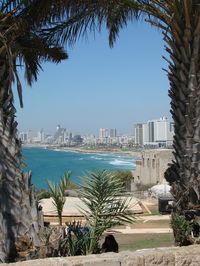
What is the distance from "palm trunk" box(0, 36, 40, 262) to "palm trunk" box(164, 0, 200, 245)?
2.00 m

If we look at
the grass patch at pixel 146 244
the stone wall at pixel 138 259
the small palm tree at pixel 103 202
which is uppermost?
the small palm tree at pixel 103 202

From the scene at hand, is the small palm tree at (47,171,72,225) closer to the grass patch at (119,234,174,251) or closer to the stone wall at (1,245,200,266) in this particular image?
the stone wall at (1,245,200,266)

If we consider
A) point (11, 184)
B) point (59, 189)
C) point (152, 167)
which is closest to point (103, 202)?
point (59, 189)

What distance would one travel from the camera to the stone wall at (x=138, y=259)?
4.34m

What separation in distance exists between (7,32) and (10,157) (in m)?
1.71

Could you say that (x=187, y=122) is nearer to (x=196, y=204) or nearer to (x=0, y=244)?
→ (x=196, y=204)

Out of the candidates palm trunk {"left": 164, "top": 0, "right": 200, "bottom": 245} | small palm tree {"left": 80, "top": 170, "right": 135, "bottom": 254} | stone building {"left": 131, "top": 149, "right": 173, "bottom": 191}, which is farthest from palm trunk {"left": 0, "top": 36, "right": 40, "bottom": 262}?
stone building {"left": 131, "top": 149, "right": 173, "bottom": 191}

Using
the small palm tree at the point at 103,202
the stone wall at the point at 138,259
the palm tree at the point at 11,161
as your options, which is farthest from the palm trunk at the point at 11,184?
the stone wall at the point at 138,259

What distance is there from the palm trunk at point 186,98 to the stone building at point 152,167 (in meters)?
28.2

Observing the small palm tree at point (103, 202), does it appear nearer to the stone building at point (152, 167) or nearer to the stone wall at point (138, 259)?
Result: the stone wall at point (138, 259)

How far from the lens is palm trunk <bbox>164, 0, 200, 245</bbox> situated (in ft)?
20.1

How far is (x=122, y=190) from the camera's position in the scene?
19.4 feet

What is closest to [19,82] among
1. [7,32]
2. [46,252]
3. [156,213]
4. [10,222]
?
[7,32]

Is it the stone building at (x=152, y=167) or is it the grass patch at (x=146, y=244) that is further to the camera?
the stone building at (x=152, y=167)
